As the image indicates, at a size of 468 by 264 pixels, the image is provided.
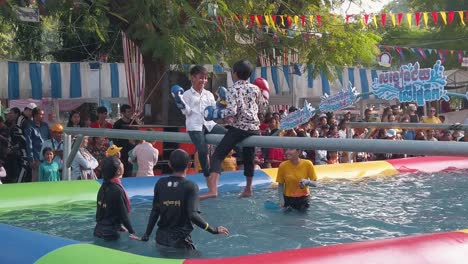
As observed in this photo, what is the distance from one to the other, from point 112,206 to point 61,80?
1031cm

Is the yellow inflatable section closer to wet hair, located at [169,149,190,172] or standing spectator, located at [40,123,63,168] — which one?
standing spectator, located at [40,123,63,168]

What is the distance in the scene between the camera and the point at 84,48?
2292 cm

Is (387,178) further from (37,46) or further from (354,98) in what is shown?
(37,46)

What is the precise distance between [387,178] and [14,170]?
6114 mm

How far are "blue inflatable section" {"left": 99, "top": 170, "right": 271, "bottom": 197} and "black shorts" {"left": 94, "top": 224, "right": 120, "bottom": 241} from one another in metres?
2.79

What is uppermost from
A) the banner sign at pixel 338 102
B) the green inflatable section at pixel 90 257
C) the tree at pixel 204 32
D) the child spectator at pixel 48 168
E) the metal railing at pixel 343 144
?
the tree at pixel 204 32

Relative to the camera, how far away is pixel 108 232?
20.8ft

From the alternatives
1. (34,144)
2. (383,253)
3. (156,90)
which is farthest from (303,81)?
(383,253)

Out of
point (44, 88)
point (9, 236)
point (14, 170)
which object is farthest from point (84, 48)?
point (9, 236)

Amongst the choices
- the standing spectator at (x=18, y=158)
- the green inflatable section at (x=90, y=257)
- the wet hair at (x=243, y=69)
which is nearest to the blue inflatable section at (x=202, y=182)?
the standing spectator at (x=18, y=158)

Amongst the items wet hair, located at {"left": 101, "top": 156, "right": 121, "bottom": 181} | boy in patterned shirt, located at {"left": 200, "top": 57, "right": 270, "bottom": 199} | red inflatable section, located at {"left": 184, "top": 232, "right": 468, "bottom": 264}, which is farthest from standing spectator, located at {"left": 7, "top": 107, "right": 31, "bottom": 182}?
red inflatable section, located at {"left": 184, "top": 232, "right": 468, "bottom": 264}

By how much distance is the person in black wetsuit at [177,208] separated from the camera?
18.6 ft

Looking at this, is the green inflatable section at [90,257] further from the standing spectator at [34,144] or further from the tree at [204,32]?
the standing spectator at [34,144]

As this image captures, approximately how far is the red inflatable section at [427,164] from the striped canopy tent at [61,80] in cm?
748
